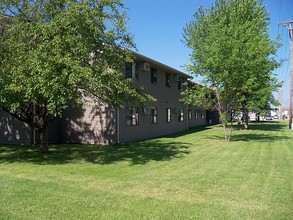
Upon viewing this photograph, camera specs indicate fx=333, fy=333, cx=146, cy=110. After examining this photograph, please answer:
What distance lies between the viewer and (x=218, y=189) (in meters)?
7.37

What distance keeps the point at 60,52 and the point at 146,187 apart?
452cm

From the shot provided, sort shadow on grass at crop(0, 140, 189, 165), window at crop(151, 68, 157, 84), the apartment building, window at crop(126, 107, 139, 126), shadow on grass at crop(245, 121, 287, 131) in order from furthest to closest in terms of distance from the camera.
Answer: shadow on grass at crop(245, 121, 287, 131) < window at crop(151, 68, 157, 84) < window at crop(126, 107, 139, 126) < the apartment building < shadow on grass at crop(0, 140, 189, 165)

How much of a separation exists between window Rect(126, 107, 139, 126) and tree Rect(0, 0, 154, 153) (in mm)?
6975

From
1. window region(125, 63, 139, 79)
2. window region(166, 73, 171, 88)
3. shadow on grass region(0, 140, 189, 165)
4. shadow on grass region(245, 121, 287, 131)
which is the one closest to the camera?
shadow on grass region(0, 140, 189, 165)

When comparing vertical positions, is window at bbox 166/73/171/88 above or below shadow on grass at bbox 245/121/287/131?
above

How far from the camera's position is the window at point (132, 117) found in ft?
60.6

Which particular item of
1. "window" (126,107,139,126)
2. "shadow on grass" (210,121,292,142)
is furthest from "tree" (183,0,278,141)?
"window" (126,107,139,126)

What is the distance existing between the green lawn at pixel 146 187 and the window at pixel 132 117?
21.2 ft

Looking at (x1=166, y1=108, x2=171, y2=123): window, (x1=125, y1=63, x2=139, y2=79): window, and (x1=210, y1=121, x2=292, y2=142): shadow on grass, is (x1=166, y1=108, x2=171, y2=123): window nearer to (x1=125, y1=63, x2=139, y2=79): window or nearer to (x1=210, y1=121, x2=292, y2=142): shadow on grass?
(x1=210, y1=121, x2=292, y2=142): shadow on grass

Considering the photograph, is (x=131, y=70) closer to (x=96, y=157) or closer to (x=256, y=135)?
(x=96, y=157)

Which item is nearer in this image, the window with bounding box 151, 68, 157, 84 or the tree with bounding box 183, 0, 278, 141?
the tree with bounding box 183, 0, 278, 141

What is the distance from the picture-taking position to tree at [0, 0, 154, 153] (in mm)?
9102

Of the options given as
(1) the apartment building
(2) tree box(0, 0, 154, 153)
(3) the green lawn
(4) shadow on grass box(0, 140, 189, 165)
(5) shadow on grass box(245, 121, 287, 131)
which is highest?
(2) tree box(0, 0, 154, 153)

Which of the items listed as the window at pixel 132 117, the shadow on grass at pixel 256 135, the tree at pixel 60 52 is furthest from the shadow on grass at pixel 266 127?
the tree at pixel 60 52
